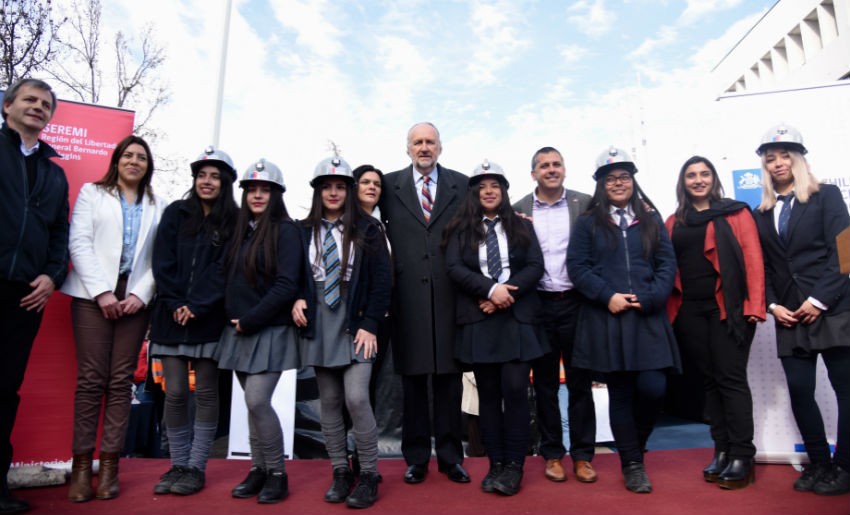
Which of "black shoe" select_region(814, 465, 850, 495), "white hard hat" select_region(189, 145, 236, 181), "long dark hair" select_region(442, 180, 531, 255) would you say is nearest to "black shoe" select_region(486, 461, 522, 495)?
"long dark hair" select_region(442, 180, 531, 255)

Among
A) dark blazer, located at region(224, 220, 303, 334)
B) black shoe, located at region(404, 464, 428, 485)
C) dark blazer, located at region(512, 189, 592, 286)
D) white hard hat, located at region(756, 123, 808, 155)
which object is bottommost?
black shoe, located at region(404, 464, 428, 485)

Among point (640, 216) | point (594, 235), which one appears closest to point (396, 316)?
point (594, 235)

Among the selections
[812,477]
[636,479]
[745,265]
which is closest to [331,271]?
[636,479]

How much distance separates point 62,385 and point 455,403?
8.47 feet

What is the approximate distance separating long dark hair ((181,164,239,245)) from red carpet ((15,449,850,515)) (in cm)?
149

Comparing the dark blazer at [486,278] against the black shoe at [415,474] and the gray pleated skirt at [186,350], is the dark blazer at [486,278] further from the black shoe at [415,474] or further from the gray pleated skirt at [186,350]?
the gray pleated skirt at [186,350]

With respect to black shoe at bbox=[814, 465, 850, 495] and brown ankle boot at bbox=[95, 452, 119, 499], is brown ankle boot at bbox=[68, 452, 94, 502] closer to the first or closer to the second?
brown ankle boot at bbox=[95, 452, 119, 499]

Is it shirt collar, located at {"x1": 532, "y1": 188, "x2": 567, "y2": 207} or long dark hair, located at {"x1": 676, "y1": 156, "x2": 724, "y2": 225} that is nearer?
long dark hair, located at {"x1": 676, "y1": 156, "x2": 724, "y2": 225}

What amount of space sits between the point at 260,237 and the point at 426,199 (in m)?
1.12

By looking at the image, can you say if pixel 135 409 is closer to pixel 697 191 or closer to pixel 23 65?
pixel 697 191

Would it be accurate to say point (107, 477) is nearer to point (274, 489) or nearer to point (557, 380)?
point (274, 489)

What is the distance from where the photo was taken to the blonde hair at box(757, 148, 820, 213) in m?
3.28

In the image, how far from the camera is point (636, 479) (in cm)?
310

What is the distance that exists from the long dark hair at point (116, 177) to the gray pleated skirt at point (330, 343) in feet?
4.59
